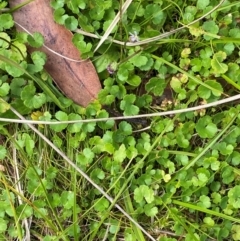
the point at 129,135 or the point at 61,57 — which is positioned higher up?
the point at 61,57

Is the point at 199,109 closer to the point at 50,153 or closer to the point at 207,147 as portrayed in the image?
the point at 207,147

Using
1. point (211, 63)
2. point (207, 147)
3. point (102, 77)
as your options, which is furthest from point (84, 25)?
point (207, 147)

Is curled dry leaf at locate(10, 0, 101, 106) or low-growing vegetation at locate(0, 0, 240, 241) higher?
curled dry leaf at locate(10, 0, 101, 106)

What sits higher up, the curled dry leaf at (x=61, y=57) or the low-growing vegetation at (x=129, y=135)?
the curled dry leaf at (x=61, y=57)
